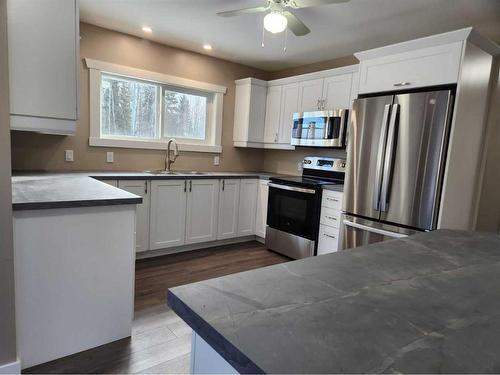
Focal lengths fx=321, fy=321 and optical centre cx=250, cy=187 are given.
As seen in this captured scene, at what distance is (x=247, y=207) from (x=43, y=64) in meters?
2.63

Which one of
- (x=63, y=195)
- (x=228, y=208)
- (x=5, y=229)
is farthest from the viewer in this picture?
(x=228, y=208)

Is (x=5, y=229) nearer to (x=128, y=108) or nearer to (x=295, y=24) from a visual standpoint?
(x=295, y=24)

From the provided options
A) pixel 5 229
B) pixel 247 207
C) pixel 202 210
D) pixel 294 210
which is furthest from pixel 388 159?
pixel 5 229

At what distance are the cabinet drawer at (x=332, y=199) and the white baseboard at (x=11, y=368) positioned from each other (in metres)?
2.65

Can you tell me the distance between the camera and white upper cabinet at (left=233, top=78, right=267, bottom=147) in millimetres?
4320

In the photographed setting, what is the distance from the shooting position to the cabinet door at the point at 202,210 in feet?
11.8

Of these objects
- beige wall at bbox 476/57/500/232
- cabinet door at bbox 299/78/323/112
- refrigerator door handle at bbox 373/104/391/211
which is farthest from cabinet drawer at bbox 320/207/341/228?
beige wall at bbox 476/57/500/232

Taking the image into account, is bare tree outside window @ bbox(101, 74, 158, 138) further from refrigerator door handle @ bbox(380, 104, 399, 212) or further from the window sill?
refrigerator door handle @ bbox(380, 104, 399, 212)

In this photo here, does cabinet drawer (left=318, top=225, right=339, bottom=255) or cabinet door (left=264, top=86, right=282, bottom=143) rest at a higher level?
cabinet door (left=264, top=86, right=282, bottom=143)

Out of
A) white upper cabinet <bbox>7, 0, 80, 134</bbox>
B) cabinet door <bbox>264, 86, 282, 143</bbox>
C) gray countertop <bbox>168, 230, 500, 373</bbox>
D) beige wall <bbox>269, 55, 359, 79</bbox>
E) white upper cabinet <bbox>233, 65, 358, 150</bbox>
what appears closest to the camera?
gray countertop <bbox>168, 230, 500, 373</bbox>

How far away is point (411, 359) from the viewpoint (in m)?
0.53

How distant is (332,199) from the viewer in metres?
3.23

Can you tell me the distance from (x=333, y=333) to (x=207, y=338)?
235mm

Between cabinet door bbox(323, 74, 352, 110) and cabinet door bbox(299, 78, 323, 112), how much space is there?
9 centimetres
